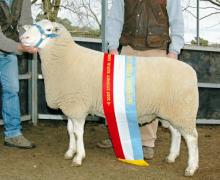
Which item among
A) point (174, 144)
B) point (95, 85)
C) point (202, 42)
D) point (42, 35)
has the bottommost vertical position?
point (174, 144)

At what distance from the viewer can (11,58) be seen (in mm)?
5414

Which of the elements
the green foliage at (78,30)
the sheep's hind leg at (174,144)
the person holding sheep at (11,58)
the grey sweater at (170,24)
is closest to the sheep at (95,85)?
the sheep's hind leg at (174,144)

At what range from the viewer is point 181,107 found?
183 inches

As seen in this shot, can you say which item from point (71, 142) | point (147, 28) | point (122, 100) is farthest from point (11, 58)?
point (147, 28)

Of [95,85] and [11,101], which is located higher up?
[95,85]

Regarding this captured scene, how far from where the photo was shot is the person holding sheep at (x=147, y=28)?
5.08 meters

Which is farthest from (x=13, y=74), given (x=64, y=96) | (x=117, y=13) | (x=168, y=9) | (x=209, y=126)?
(x=209, y=126)

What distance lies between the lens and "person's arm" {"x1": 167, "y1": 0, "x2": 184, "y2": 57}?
16.7 ft

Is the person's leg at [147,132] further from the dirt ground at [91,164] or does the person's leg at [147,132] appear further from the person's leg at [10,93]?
the person's leg at [10,93]

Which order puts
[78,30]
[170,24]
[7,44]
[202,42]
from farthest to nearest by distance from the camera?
[202,42]
[78,30]
[170,24]
[7,44]

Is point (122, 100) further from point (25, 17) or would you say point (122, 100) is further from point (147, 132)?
point (25, 17)

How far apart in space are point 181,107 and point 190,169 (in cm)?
59

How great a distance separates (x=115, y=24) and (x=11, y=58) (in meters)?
1.19

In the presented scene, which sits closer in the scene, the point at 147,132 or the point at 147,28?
the point at 147,28
